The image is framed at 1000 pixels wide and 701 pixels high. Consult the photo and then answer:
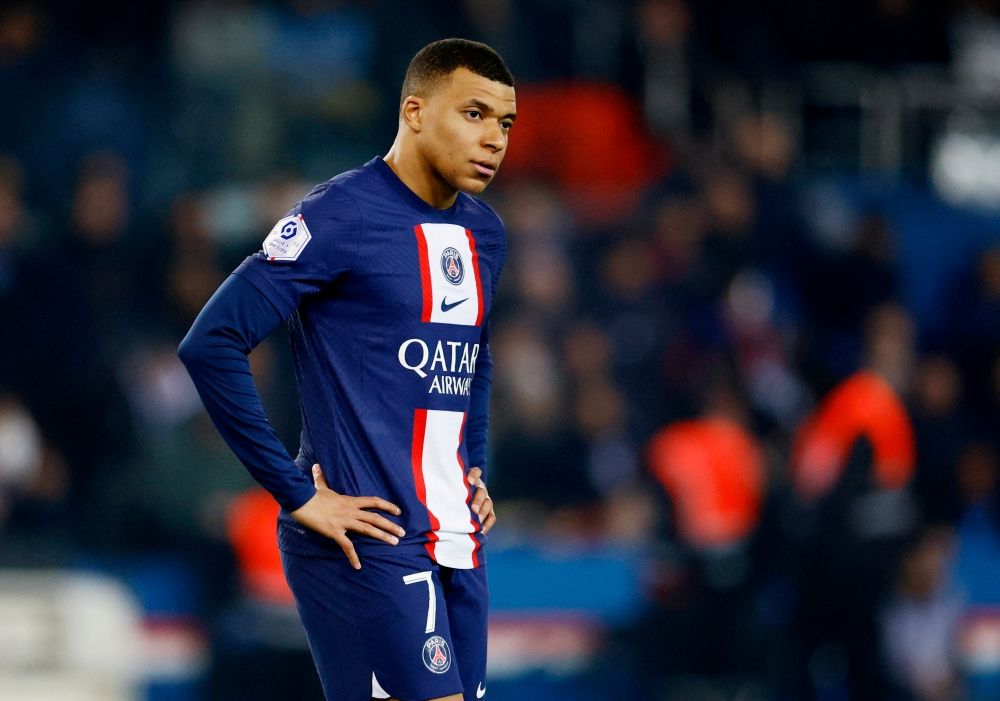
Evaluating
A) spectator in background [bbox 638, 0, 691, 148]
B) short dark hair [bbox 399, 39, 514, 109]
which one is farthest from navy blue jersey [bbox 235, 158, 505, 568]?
spectator in background [bbox 638, 0, 691, 148]

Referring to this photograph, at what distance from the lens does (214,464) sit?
21.9 feet

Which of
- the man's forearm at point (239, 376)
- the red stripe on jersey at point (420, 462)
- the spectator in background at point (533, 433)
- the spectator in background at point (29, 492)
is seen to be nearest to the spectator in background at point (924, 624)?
the spectator in background at point (533, 433)

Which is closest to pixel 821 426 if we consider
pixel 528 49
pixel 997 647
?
pixel 997 647

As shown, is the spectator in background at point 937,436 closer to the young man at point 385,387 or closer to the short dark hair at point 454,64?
the young man at point 385,387

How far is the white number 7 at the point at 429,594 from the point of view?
295cm

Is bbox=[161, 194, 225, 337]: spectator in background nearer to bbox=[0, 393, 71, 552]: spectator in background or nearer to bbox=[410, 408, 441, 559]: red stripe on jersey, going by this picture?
bbox=[0, 393, 71, 552]: spectator in background

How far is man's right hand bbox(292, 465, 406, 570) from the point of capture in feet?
9.58

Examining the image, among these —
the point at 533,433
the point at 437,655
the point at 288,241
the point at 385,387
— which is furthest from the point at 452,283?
the point at 533,433

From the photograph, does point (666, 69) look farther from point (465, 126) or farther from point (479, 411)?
point (465, 126)

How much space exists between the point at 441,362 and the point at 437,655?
656mm

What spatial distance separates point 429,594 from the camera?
9.74ft

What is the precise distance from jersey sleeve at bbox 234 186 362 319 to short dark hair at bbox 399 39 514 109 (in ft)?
1.08

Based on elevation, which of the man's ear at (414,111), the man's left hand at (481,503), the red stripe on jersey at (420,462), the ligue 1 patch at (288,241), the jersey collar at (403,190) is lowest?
the man's left hand at (481,503)

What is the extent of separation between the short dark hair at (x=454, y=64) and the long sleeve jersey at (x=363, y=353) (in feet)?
0.69
